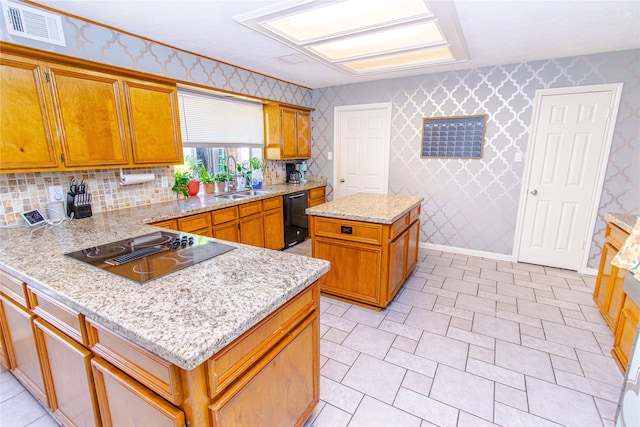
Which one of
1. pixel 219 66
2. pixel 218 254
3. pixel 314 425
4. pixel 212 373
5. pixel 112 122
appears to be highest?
pixel 219 66

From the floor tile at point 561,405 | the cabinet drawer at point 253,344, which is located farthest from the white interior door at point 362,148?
the cabinet drawer at point 253,344

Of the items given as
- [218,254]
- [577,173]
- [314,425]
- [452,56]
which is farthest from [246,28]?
[577,173]

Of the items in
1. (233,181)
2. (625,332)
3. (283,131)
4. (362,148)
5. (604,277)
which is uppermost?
(283,131)

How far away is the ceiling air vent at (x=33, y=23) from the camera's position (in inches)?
75.4

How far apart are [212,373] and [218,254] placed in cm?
72

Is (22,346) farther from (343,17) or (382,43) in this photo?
(382,43)

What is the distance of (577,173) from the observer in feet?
11.1

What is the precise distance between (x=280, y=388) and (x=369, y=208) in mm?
1857

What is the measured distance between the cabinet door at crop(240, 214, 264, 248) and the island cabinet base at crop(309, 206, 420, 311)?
98 cm

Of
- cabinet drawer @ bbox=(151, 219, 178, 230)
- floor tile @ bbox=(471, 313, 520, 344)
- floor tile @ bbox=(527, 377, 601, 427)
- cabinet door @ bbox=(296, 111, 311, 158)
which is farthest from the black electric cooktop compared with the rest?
cabinet door @ bbox=(296, 111, 311, 158)

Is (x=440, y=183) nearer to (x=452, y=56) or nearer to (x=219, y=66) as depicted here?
(x=452, y=56)

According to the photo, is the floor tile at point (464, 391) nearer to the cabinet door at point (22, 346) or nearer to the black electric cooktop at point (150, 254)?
the black electric cooktop at point (150, 254)

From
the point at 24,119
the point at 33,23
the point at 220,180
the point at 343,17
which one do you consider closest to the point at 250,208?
the point at 220,180

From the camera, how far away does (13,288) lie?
1522 millimetres
